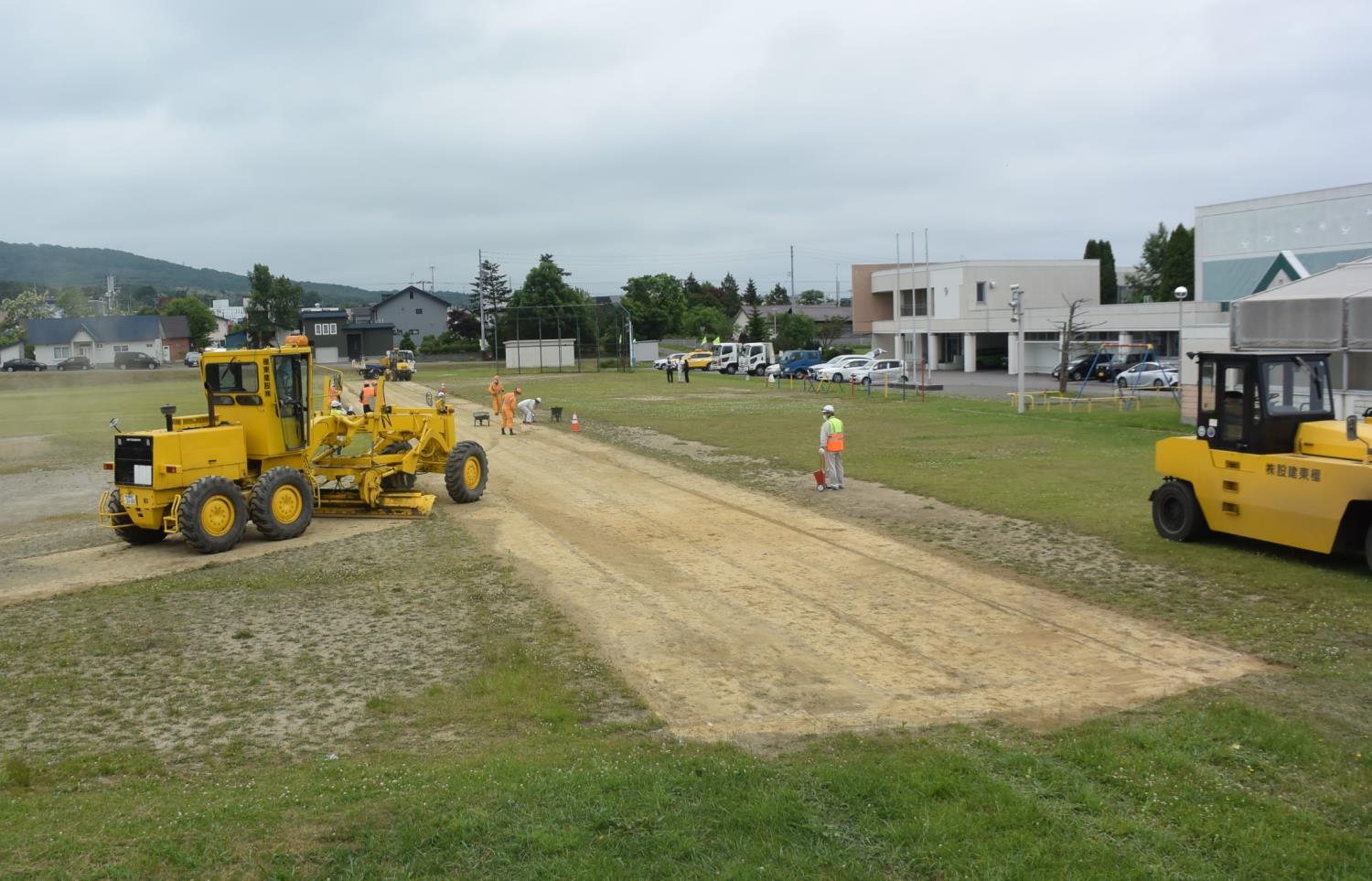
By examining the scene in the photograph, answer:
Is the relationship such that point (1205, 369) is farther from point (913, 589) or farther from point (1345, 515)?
point (913, 589)

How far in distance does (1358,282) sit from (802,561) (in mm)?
17790

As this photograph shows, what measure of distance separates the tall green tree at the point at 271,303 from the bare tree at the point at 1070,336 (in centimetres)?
5322

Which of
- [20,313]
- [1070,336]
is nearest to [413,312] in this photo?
[20,313]

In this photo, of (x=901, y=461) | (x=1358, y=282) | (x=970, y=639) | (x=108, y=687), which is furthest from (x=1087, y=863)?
(x=1358, y=282)

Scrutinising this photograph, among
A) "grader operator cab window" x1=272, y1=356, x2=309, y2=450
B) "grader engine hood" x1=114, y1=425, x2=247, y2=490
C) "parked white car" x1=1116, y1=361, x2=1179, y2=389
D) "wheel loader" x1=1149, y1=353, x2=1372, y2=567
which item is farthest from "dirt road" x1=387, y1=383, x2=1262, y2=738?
"parked white car" x1=1116, y1=361, x2=1179, y2=389

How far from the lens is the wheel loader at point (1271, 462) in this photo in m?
→ 12.5

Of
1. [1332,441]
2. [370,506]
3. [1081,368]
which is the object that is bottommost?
[370,506]

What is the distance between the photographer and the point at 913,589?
42.1ft

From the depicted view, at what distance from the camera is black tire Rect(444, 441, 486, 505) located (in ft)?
65.7

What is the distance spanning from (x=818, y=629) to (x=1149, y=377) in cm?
4040

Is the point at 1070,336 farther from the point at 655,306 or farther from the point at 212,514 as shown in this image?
the point at 655,306

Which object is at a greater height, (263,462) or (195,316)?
(195,316)

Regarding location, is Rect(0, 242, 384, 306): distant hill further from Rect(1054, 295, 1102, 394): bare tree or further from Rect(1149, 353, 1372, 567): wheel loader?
Rect(1149, 353, 1372, 567): wheel loader

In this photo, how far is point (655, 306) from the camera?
12262 centimetres
